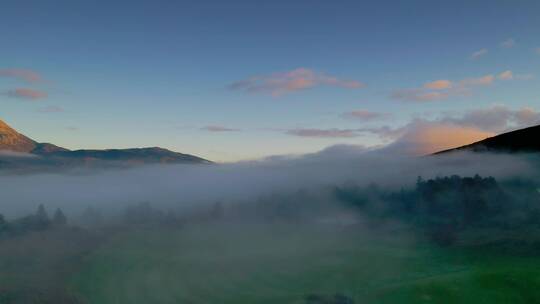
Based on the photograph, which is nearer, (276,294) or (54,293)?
(276,294)

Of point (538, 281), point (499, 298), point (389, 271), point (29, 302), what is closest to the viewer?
point (499, 298)

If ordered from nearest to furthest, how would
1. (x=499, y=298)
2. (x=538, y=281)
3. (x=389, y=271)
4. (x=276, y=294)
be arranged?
1. (x=499, y=298)
2. (x=538, y=281)
3. (x=276, y=294)
4. (x=389, y=271)

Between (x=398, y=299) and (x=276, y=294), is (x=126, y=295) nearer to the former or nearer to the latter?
(x=276, y=294)

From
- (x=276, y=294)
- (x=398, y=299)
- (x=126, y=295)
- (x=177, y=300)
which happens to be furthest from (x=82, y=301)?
(x=398, y=299)

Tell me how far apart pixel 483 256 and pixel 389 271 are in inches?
1966

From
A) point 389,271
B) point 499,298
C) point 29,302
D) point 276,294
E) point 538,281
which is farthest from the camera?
point 389,271

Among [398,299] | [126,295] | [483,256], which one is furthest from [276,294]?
[483,256]

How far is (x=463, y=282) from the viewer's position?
472 ft

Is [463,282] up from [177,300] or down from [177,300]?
up

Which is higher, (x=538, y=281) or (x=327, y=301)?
(x=538, y=281)

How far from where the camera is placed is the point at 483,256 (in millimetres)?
199750

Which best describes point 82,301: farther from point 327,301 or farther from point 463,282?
point 463,282

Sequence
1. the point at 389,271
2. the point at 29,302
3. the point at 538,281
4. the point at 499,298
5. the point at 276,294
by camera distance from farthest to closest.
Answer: the point at 389,271, the point at 29,302, the point at 276,294, the point at 538,281, the point at 499,298

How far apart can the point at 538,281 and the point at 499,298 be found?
21956mm
